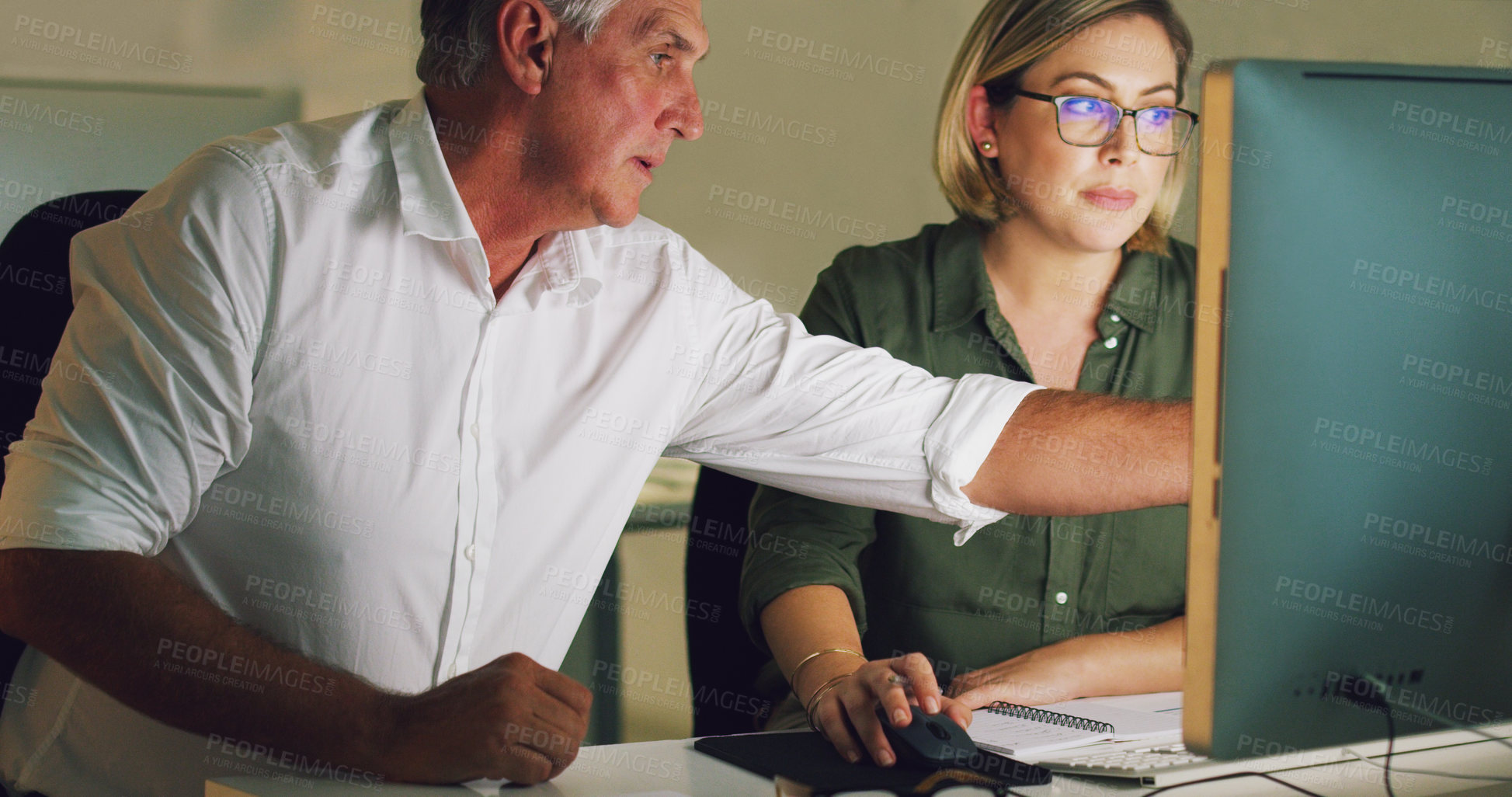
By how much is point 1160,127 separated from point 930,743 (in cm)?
109

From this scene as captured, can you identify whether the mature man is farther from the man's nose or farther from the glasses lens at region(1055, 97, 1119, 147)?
the glasses lens at region(1055, 97, 1119, 147)

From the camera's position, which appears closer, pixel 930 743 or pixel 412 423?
pixel 930 743

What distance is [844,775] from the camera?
820 mm

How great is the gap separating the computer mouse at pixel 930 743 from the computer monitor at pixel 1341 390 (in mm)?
241

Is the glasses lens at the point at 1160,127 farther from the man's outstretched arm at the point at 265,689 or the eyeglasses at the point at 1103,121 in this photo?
the man's outstretched arm at the point at 265,689

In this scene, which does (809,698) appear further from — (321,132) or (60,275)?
(60,275)

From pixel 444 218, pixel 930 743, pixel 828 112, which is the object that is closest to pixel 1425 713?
pixel 930 743

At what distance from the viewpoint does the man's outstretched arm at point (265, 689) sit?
0.79 metres

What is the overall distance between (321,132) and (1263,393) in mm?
1014

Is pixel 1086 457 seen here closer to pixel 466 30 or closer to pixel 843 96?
pixel 466 30

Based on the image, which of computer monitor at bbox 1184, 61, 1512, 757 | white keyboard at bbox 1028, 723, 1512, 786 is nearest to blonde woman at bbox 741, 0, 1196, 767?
white keyboard at bbox 1028, 723, 1512, 786

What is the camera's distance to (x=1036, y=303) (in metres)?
1.62

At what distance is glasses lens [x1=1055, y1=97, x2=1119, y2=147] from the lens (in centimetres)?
156

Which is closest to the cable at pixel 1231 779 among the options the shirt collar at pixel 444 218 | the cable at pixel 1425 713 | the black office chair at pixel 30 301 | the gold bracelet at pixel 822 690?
the cable at pixel 1425 713
